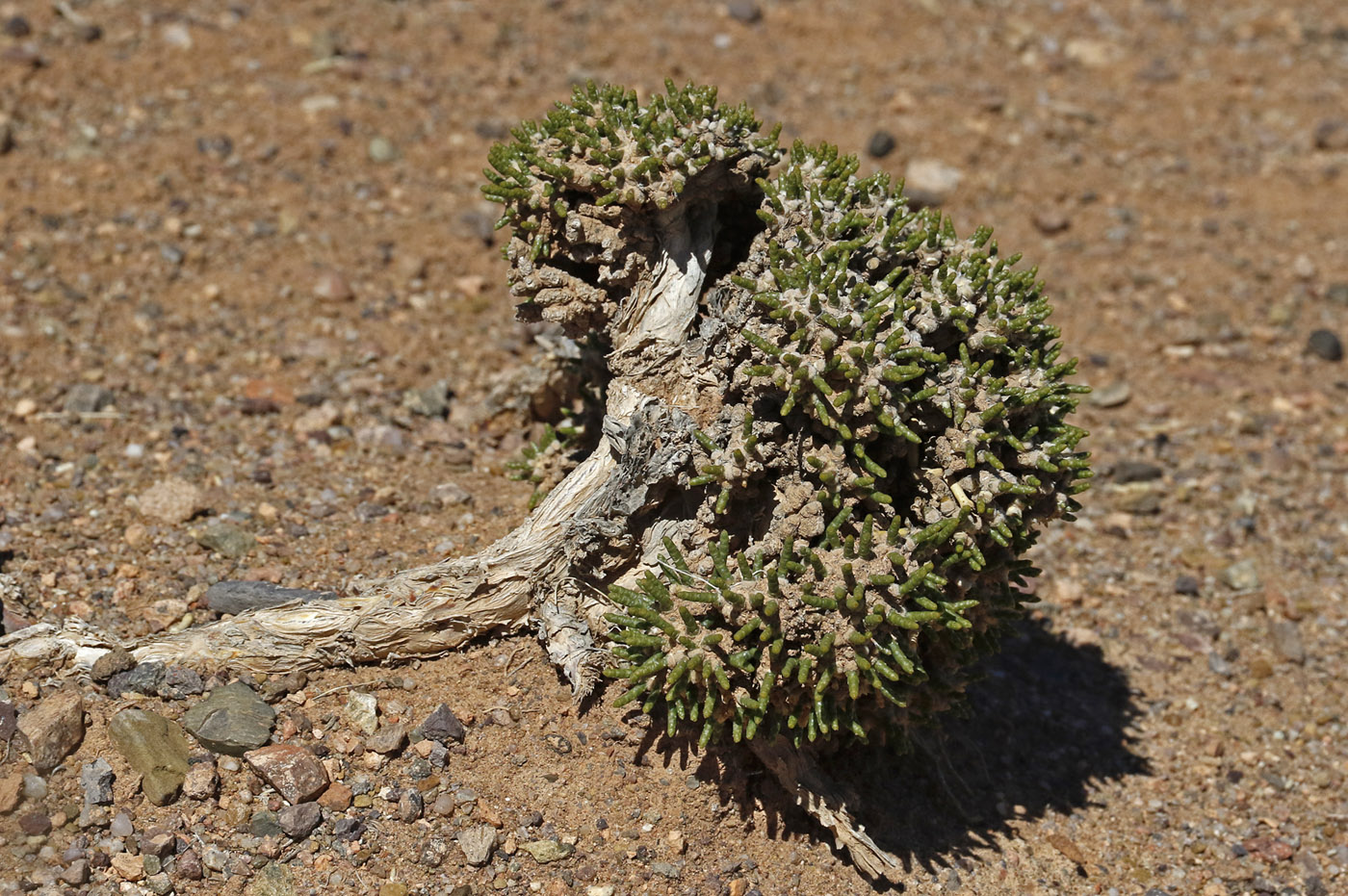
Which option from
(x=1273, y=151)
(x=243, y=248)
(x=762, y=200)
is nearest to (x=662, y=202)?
(x=762, y=200)

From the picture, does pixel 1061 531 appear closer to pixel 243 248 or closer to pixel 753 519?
pixel 753 519

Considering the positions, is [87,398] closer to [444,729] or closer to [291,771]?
[291,771]

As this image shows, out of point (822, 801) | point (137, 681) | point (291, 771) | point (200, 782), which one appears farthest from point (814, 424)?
point (137, 681)

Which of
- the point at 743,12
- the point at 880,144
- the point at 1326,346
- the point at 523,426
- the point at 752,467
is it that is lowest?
the point at 523,426

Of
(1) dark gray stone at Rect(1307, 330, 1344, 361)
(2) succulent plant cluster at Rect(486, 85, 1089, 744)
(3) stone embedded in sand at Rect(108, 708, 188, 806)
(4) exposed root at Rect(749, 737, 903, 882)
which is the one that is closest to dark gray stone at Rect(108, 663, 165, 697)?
(3) stone embedded in sand at Rect(108, 708, 188, 806)

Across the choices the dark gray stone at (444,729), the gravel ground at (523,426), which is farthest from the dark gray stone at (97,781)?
the dark gray stone at (444,729)

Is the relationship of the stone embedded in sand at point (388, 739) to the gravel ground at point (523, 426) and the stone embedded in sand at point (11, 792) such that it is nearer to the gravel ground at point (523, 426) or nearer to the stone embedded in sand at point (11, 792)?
the gravel ground at point (523, 426)
